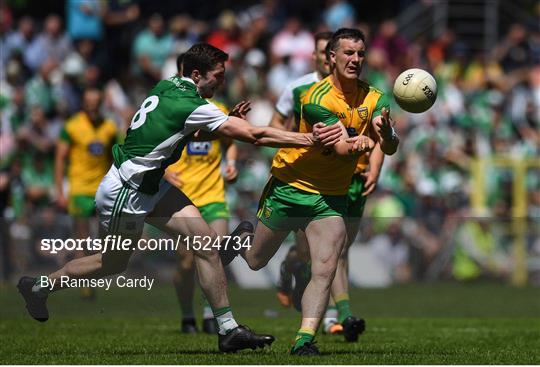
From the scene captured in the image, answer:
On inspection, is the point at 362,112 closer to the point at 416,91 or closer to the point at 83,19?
the point at 416,91

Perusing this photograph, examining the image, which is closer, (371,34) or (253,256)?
(253,256)

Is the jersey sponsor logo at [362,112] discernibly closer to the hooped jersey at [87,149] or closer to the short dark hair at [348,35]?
the short dark hair at [348,35]

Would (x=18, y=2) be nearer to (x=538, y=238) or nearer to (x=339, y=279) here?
(x=538, y=238)

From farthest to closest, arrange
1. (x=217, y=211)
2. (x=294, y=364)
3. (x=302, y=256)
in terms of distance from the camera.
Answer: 1. (x=217, y=211)
2. (x=302, y=256)
3. (x=294, y=364)

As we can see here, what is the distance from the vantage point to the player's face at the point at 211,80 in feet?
32.6

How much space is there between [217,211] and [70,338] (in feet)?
6.44

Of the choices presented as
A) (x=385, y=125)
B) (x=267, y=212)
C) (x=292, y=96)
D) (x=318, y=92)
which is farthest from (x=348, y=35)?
(x=292, y=96)

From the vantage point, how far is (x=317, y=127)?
950 cm

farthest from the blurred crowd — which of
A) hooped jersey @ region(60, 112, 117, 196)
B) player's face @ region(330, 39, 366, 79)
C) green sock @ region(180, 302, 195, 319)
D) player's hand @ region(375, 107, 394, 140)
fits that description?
player's hand @ region(375, 107, 394, 140)

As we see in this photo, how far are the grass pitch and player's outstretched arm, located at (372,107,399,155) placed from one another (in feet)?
5.33

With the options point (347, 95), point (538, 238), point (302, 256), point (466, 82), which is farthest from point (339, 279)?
point (466, 82)

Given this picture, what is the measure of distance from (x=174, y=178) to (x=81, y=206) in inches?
182

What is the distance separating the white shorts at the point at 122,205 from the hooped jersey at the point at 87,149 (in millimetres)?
6694

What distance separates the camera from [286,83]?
22422 mm
